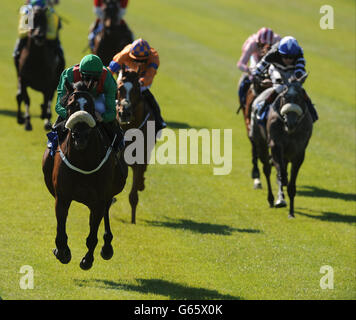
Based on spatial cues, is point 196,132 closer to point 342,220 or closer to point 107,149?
point 342,220

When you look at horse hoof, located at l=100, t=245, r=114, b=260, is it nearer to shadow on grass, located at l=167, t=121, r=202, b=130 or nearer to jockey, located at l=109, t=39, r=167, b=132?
jockey, located at l=109, t=39, r=167, b=132

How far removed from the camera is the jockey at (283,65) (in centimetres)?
1554

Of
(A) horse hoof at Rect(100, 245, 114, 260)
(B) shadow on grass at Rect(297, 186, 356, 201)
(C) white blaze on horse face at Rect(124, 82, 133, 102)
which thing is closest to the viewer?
(A) horse hoof at Rect(100, 245, 114, 260)

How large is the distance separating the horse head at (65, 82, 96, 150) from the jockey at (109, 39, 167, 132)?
15.6 feet

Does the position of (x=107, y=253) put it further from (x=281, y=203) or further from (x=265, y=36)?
(x=265, y=36)

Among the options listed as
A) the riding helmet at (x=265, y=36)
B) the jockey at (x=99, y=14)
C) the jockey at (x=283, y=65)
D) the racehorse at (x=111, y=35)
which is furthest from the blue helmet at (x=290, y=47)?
the jockey at (x=99, y=14)

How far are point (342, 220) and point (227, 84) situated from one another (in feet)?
49.2

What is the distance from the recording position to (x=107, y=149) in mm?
10719

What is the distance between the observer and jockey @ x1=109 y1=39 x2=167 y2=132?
48.5 ft

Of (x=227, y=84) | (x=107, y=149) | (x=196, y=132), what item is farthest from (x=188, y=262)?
(x=227, y=84)

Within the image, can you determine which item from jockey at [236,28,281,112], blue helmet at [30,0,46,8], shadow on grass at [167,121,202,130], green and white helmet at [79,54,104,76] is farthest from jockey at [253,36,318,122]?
shadow on grass at [167,121,202,130]

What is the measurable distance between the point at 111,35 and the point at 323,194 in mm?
7164

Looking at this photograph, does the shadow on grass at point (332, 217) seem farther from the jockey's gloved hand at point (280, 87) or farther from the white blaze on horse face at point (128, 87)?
the white blaze on horse face at point (128, 87)

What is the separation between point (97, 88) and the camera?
35.8ft
